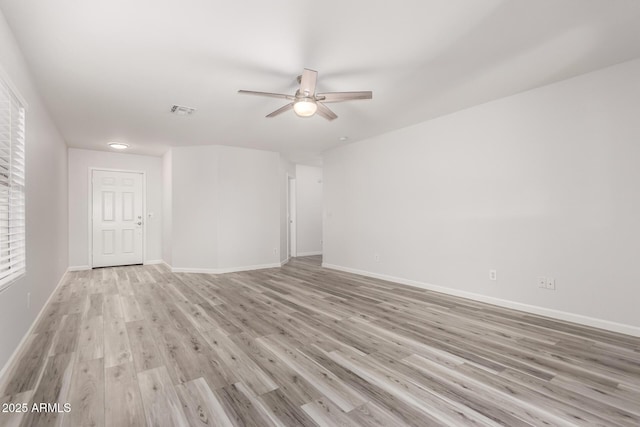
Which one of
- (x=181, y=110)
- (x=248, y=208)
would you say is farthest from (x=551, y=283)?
(x=248, y=208)

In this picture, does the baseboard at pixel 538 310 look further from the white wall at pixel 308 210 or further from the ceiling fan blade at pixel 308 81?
the white wall at pixel 308 210

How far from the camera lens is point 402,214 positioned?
15.7ft

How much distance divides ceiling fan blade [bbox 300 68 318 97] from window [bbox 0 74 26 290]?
2.09 meters

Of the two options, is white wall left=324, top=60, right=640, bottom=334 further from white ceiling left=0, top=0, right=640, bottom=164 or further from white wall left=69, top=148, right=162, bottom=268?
white wall left=69, top=148, right=162, bottom=268

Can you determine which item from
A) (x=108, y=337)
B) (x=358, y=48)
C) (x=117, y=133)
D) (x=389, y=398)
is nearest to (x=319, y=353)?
(x=389, y=398)

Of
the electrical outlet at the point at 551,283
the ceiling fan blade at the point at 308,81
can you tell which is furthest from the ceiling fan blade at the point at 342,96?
the electrical outlet at the point at 551,283

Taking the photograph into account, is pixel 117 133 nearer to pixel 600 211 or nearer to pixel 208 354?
pixel 208 354

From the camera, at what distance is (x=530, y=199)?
335cm

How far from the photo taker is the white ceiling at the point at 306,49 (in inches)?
79.7

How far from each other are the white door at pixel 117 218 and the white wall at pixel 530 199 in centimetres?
538

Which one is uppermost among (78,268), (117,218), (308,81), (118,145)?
(118,145)

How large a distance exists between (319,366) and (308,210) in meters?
6.35

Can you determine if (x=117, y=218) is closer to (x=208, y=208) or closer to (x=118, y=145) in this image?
(x=118, y=145)

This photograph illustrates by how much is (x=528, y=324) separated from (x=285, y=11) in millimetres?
3498
